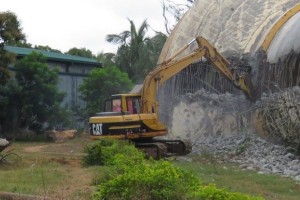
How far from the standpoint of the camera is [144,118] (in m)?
Result: 18.4

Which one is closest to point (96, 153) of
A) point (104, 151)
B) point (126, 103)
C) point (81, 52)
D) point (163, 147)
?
point (104, 151)

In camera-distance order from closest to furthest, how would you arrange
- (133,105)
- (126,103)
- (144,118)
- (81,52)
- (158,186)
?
(158,186)
(144,118)
(126,103)
(133,105)
(81,52)

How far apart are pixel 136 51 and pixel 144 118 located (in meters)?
26.4

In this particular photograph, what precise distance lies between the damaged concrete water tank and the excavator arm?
1.43ft

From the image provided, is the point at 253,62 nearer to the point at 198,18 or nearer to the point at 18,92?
the point at 198,18

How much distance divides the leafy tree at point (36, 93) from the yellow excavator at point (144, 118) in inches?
488

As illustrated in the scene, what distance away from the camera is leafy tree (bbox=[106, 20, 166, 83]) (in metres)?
43.4

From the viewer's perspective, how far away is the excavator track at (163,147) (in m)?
18.3

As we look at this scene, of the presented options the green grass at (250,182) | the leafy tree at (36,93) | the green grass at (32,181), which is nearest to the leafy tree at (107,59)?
the leafy tree at (36,93)

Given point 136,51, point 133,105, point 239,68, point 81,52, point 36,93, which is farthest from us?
point 81,52

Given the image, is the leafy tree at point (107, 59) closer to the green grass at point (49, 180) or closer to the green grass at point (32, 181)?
the green grass at point (49, 180)

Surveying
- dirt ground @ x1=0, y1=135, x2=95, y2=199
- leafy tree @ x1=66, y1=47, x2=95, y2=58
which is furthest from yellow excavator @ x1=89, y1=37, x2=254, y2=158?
leafy tree @ x1=66, y1=47, x2=95, y2=58

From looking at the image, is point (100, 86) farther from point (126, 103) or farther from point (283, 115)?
point (283, 115)

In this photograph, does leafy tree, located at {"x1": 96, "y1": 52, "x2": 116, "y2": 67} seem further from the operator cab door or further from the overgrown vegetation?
the overgrown vegetation
